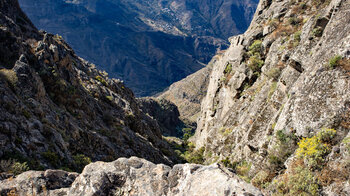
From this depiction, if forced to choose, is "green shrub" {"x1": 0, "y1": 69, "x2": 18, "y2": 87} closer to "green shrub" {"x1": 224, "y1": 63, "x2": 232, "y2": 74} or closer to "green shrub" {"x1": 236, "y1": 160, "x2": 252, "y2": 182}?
"green shrub" {"x1": 236, "y1": 160, "x2": 252, "y2": 182}

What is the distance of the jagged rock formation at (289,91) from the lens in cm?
973

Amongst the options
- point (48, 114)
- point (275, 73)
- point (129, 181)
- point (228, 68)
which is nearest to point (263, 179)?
point (129, 181)

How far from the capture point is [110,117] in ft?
82.3

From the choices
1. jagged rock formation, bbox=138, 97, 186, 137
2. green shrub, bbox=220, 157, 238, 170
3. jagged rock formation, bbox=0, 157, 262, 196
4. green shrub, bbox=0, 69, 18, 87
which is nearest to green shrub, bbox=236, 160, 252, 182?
green shrub, bbox=220, 157, 238, 170

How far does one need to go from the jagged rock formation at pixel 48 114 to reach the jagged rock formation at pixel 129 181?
2.76 metres

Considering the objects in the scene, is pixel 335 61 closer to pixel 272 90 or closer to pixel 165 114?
pixel 272 90

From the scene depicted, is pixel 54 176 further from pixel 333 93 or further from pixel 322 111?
pixel 333 93

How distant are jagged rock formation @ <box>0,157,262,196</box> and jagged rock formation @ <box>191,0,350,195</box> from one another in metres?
4.14

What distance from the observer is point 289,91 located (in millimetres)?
13656

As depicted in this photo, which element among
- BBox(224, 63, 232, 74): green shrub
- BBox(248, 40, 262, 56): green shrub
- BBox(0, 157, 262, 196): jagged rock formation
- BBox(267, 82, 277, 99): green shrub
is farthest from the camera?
BBox(224, 63, 232, 74): green shrub

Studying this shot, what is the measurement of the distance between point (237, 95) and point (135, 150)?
14.1 metres

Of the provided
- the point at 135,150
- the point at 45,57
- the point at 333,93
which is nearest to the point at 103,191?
the point at 333,93

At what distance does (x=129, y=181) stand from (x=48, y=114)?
36.1 ft

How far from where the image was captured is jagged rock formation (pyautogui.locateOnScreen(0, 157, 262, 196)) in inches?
255
